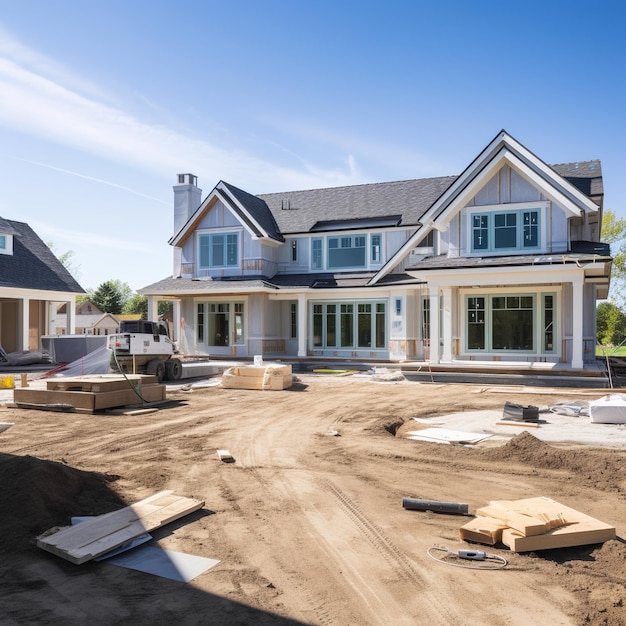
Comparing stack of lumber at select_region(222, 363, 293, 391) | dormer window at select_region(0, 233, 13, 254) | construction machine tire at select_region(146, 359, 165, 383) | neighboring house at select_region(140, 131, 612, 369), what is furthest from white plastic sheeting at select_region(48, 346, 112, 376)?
dormer window at select_region(0, 233, 13, 254)

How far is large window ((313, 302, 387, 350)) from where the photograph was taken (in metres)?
26.2

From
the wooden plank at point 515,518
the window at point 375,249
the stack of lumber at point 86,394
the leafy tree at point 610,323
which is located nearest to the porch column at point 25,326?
the stack of lumber at point 86,394

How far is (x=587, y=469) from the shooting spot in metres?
8.12

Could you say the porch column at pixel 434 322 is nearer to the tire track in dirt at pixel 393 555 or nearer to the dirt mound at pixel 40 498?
the tire track in dirt at pixel 393 555

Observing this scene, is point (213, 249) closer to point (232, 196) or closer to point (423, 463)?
point (232, 196)

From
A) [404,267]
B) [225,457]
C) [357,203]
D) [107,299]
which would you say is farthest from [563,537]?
[107,299]

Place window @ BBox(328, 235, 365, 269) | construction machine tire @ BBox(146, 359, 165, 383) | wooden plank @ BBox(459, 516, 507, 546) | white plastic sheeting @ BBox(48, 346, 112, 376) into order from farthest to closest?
window @ BBox(328, 235, 365, 269), construction machine tire @ BBox(146, 359, 165, 383), white plastic sheeting @ BBox(48, 346, 112, 376), wooden plank @ BBox(459, 516, 507, 546)

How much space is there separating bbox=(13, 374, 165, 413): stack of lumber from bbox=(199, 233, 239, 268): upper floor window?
46.9ft

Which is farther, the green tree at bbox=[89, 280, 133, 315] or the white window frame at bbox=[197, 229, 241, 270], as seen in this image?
the green tree at bbox=[89, 280, 133, 315]

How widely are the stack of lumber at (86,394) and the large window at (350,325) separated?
43.6ft

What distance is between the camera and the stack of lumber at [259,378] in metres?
18.3

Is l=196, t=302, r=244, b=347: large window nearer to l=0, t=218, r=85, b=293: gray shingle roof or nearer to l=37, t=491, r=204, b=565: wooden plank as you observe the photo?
l=0, t=218, r=85, b=293: gray shingle roof

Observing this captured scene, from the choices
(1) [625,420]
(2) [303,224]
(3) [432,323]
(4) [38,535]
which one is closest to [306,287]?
(2) [303,224]

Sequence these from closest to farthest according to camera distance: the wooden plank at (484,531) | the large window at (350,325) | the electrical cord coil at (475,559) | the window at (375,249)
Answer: the electrical cord coil at (475,559) < the wooden plank at (484,531) < the large window at (350,325) < the window at (375,249)
